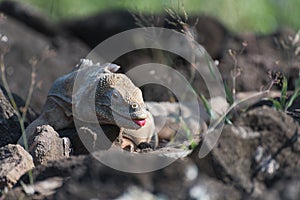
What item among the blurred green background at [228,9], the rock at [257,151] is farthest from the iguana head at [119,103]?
the blurred green background at [228,9]

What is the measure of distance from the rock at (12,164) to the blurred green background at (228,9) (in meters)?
5.71

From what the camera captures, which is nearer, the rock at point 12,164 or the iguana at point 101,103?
the rock at point 12,164

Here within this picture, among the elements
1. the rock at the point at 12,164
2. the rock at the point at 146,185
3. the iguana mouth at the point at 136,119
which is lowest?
the iguana mouth at the point at 136,119

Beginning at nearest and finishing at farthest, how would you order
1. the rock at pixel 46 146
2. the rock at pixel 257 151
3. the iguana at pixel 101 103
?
1. the rock at pixel 257 151
2. the rock at pixel 46 146
3. the iguana at pixel 101 103

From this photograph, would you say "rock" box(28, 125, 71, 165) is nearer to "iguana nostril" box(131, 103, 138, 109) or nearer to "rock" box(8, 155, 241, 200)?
"iguana nostril" box(131, 103, 138, 109)

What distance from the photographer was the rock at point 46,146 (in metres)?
3.86

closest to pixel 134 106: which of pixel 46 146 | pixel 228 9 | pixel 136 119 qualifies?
pixel 136 119

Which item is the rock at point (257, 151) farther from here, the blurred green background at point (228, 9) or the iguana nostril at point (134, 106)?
the blurred green background at point (228, 9)

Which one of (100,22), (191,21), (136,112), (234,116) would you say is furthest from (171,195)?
(100,22)

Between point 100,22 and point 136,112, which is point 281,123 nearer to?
point 136,112

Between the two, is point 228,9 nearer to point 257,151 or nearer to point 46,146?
point 46,146

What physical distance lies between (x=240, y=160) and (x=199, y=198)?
1.10 ft

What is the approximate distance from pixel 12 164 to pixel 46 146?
0.28 meters

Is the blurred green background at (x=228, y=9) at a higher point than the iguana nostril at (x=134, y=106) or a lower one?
lower
